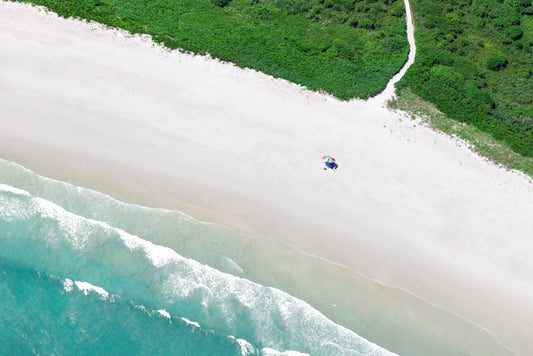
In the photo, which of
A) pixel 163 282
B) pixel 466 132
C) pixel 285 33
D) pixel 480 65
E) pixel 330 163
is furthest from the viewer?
pixel 480 65

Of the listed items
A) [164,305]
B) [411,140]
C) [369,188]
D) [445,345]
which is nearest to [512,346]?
[445,345]

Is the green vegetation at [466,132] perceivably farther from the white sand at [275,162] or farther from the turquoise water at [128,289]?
the turquoise water at [128,289]

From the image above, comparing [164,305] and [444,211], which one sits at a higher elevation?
[444,211]

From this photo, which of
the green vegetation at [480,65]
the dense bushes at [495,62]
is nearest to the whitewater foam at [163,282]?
the green vegetation at [480,65]

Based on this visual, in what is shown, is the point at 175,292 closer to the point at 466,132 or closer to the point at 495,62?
the point at 466,132

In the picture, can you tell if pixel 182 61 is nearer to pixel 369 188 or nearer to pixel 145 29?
pixel 145 29

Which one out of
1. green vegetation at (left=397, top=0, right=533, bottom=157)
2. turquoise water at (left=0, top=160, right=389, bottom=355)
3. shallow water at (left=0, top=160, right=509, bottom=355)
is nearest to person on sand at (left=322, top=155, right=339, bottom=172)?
shallow water at (left=0, top=160, right=509, bottom=355)

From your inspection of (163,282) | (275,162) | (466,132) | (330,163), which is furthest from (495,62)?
→ (163,282)
